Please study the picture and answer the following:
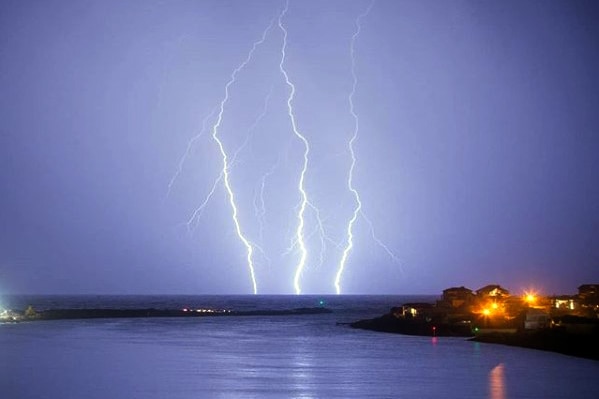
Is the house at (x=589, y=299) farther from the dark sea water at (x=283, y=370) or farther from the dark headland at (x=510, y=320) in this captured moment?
the dark sea water at (x=283, y=370)

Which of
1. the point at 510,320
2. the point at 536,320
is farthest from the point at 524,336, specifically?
the point at 510,320

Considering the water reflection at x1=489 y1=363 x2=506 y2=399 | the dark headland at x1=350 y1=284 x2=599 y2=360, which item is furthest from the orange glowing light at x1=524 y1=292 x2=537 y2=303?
the water reflection at x1=489 y1=363 x2=506 y2=399

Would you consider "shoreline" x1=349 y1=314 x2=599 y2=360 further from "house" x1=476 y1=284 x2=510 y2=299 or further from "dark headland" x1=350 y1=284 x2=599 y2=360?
"house" x1=476 y1=284 x2=510 y2=299

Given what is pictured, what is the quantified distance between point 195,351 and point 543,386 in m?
19.3

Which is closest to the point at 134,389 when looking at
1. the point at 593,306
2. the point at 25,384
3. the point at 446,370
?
the point at 25,384

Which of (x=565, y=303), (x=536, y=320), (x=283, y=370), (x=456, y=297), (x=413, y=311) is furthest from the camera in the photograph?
(x=456, y=297)

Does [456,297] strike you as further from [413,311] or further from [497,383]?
[497,383]

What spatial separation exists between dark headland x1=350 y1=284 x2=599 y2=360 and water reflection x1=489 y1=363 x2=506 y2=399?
6.78 metres

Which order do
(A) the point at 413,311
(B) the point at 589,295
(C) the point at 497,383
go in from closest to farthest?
(C) the point at 497,383 → (B) the point at 589,295 → (A) the point at 413,311

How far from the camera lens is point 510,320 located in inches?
2315

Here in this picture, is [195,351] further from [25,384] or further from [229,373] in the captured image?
[25,384]

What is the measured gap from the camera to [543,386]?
27125 millimetres

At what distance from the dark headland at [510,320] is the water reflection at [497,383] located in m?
6.78

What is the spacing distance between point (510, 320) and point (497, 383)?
3182 cm
